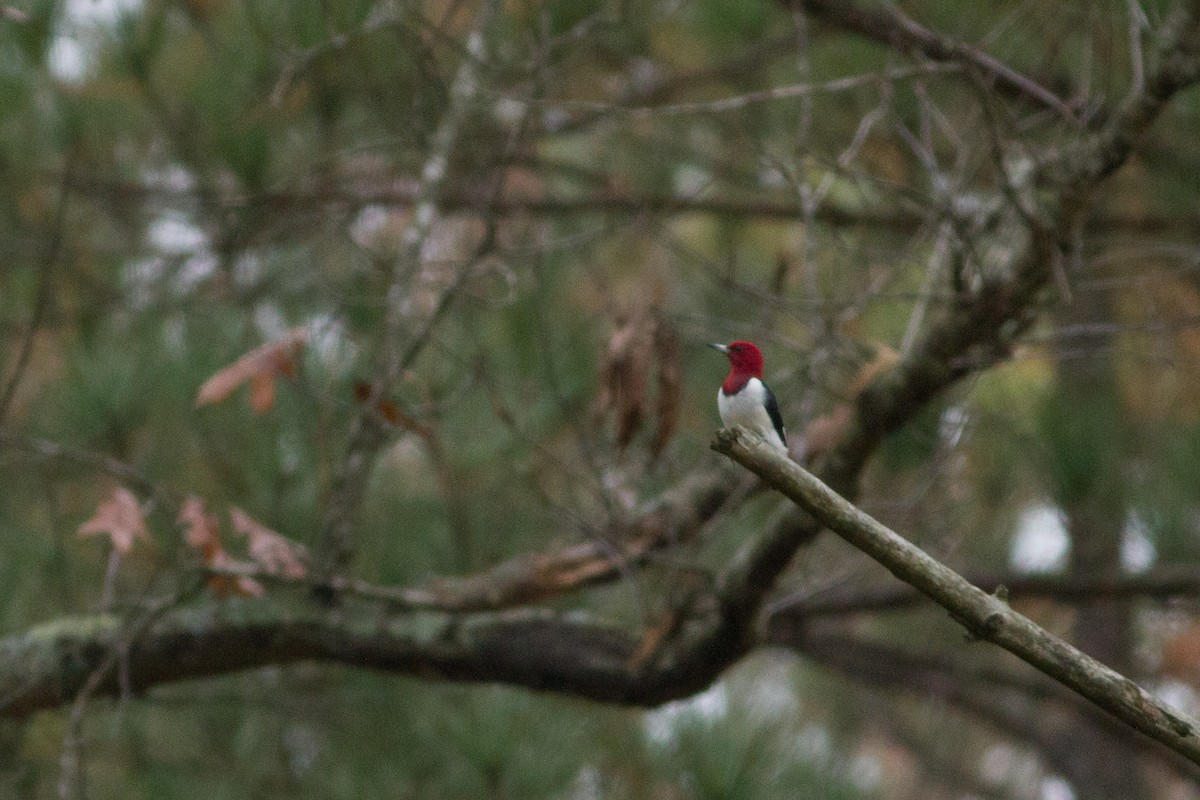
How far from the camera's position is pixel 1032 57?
12.4 ft

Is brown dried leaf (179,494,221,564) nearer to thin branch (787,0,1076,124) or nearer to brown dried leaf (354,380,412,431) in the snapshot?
brown dried leaf (354,380,412,431)

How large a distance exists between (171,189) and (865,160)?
87.9 inches

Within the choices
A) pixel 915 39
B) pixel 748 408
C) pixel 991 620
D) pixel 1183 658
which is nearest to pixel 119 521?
pixel 748 408

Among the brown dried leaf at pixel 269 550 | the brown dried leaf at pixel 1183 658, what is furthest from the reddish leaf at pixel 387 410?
the brown dried leaf at pixel 1183 658

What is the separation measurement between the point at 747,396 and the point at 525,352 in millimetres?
1557

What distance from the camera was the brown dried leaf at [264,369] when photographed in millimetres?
2631

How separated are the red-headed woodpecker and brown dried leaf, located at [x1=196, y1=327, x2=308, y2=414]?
0.92 m

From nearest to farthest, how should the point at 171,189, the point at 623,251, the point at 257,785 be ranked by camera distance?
the point at 257,785 → the point at 171,189 → the point at 623,251

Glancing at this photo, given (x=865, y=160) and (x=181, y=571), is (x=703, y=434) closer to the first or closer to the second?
(x=865, y=160)

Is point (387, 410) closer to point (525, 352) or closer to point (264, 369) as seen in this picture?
point (264, 369)

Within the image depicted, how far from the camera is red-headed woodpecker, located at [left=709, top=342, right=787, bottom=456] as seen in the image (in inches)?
90.4

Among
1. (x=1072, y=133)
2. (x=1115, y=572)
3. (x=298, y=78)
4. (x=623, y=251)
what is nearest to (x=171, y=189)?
(x=298, y=78)

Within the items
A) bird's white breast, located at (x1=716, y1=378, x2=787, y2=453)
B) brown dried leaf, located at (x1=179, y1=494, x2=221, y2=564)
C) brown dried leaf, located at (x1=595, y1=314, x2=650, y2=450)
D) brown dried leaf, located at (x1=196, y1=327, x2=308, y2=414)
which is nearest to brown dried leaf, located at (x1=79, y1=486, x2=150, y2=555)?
brown dried leaf, located at (x1=179, y1=494, x2=221, y2=564)

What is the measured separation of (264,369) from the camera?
8.91ft
